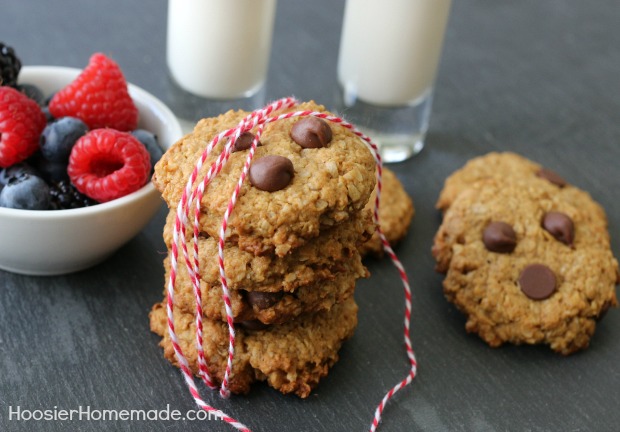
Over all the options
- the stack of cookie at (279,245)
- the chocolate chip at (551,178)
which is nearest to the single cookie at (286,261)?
the stack of cookie at (279,245)

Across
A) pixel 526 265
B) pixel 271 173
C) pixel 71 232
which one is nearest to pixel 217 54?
pixel 71 232

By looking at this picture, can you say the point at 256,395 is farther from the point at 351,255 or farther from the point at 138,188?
the point at 138,188

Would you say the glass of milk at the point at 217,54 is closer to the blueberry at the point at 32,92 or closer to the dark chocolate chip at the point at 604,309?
the blueberry at the point at 32,92

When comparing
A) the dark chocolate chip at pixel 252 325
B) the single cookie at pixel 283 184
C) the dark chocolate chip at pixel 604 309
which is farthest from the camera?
the dark chocolate chip at pixel 604 309

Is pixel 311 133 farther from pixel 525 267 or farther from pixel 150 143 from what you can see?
pixel 525 267

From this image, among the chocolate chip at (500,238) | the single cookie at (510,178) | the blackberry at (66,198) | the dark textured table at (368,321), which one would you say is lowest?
the dark textured table at (368,321)

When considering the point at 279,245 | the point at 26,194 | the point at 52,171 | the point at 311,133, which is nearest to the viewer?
the point at 279,245

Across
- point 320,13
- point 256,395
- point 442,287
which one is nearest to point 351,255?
point 256,395
